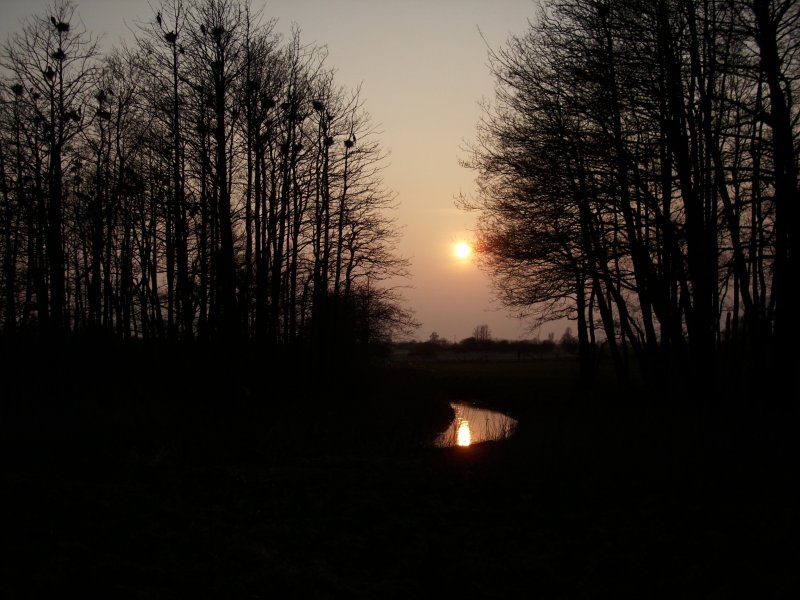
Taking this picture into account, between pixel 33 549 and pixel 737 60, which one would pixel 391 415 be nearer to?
pixel 737 60

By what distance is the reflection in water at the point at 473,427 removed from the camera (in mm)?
16281

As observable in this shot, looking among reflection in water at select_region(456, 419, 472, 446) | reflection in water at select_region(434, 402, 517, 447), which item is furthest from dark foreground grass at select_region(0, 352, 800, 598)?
reflection in water at select_region(456, 419, 472, 446)

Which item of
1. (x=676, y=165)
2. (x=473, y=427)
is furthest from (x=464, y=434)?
(x=676, y=165)

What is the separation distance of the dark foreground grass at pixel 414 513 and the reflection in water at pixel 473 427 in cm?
203

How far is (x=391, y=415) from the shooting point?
23.4 metres

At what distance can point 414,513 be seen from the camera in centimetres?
874

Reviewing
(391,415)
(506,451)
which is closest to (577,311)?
(391,415)

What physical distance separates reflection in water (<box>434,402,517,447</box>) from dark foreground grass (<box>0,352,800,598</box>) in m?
2.03

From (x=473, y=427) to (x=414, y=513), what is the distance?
16570 mm

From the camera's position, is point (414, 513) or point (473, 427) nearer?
point (414, 513)

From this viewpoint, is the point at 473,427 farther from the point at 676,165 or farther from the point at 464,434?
the point at 676,165

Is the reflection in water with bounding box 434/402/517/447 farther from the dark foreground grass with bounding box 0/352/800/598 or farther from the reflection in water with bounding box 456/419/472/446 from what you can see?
the dark foreground grass with bounding box 0/352/800/598

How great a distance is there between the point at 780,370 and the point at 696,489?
4.96 m

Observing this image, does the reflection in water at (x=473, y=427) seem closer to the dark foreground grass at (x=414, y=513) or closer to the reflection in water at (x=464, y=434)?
the reflection in water at (x=464, y=434)
